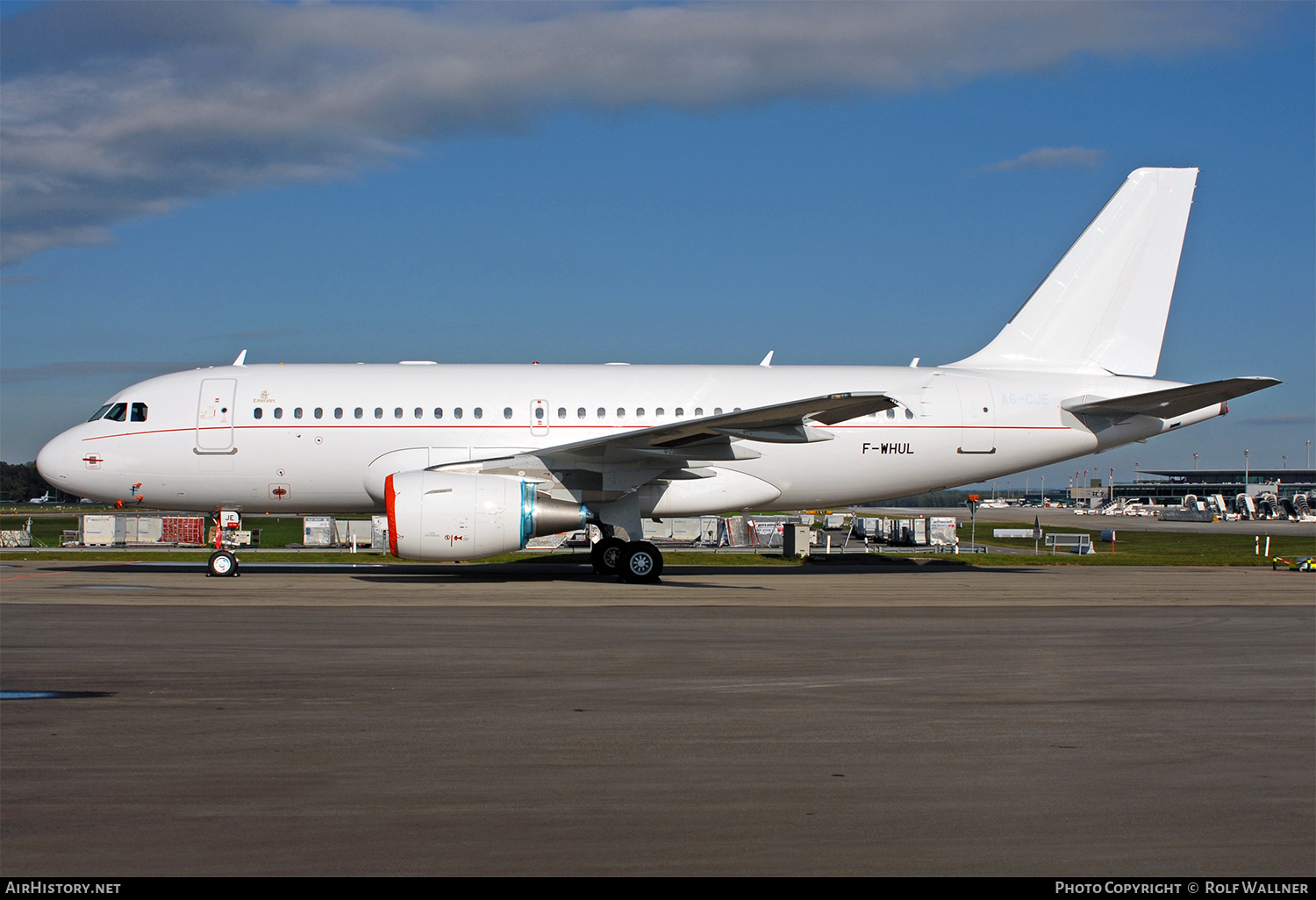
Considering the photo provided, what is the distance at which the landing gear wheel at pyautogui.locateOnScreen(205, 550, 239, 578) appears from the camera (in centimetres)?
1761

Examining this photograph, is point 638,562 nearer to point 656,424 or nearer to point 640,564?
point 640,564

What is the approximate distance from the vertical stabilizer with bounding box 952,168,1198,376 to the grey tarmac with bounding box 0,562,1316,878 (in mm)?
9400

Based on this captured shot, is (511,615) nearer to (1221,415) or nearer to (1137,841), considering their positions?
(1137,841)

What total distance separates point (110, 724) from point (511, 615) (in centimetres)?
608

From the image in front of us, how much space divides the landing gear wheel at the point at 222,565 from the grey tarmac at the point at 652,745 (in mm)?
5376

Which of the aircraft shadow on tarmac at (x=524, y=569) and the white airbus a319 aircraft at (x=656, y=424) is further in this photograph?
the aircraft shadow on tarmac at (x=524, y=569)

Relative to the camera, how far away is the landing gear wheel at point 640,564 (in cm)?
1748

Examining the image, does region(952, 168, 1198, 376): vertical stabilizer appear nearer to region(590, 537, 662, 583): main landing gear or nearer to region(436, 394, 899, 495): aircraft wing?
region(436, 394, 899, 495): aircraft wing

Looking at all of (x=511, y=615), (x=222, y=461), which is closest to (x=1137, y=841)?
(x=511, y=615)

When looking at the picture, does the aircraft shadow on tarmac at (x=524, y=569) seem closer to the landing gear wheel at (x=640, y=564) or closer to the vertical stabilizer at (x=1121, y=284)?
the landing gear wheel at (x=640, y=564)

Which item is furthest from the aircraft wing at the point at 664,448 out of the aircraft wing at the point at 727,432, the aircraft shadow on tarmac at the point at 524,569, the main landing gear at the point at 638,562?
the aircraft shadow on tarmac at the point at 524,569

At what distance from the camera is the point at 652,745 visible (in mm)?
5879
